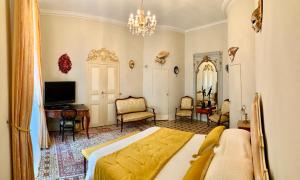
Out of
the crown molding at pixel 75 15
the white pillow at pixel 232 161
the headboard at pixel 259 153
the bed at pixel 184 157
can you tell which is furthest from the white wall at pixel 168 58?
the headboard at pixel 259 153

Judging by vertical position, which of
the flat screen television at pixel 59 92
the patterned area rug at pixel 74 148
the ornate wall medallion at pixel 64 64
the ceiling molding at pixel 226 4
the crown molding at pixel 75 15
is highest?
the crown molding at pixel 75 15

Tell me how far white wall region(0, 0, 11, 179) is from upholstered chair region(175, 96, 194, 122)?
209 inches

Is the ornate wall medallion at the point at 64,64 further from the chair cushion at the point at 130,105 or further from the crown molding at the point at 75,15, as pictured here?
the chair cushion at the point at 130,105

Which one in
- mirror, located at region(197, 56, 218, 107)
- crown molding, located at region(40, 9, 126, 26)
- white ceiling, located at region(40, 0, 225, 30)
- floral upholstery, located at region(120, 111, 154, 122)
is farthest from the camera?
mirror, located at region(197, 56, 218, 107)

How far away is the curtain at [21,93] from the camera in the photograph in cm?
186

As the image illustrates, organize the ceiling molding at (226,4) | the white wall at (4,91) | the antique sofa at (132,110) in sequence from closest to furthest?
the white wall at (4,91) < the ceiling molding at (226,4) < the antique sofa at (132,110)

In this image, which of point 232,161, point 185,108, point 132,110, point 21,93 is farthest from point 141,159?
point 185,108

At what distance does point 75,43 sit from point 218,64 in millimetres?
4617

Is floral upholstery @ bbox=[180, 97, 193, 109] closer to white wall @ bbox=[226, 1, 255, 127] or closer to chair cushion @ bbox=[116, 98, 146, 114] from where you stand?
chair cushion @ bbox=[116, 98, 146, 114]

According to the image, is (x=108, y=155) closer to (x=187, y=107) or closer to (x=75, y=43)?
(x=75, y=43)

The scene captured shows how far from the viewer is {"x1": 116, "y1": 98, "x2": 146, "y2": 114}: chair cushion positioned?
5952 millimetres

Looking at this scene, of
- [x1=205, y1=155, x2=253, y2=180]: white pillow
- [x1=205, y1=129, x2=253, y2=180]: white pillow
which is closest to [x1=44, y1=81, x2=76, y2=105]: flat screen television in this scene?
[x1=205, y1=129, x2=253, y2=180]: white pillow

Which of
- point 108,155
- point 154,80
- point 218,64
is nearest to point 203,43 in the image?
point 218,64

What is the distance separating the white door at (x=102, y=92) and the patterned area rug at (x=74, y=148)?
0.34m
